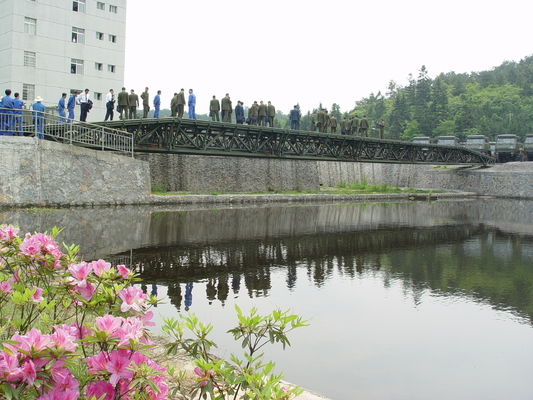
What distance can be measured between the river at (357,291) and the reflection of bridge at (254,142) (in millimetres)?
9932

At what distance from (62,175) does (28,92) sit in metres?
23.5

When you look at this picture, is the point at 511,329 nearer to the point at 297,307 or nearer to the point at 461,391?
the point at 461,391

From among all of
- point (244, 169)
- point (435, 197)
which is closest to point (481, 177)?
point (435, 197)

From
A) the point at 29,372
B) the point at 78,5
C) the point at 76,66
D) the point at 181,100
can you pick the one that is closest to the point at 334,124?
the point at 181,100

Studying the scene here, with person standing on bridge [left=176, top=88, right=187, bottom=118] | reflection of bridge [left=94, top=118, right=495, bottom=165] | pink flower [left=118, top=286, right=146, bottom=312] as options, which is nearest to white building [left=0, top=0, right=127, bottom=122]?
reflection of bridge [left=94, top=118, right=495, bottom=165]

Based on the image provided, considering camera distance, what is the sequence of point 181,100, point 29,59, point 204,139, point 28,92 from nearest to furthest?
point 181,100 → point 204,139 → point 29,59 → point 28,92

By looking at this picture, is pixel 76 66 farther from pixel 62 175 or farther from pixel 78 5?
pixel 62 175

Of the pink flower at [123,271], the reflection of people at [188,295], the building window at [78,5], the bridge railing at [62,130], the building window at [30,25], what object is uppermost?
the building window at [78,5]

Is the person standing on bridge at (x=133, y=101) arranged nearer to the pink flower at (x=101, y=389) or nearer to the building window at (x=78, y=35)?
the building window at (x=78, y=35)

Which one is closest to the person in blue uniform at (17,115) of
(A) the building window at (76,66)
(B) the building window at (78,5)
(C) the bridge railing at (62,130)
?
(C) the bridge railing at (62,130)

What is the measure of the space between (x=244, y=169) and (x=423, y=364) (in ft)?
104

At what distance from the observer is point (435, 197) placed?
4616cm

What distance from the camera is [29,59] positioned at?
132ft

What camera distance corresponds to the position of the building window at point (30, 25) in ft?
131
